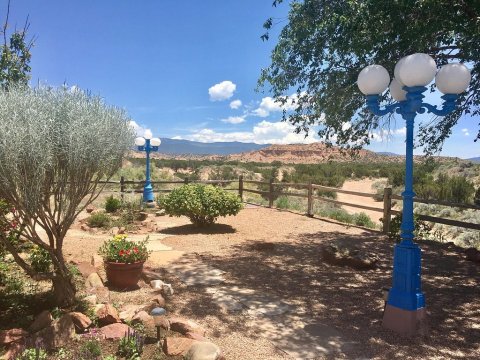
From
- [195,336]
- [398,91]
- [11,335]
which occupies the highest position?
[398,91]

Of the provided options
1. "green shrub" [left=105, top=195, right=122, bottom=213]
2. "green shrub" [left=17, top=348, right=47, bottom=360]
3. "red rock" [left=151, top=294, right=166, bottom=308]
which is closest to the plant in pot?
"red rock" [left=151, top=294, right=166, bottom=308]

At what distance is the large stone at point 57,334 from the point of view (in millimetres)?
3537

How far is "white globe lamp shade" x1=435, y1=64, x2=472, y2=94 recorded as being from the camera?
14.0ft

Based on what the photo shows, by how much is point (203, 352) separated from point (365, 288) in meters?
3.48

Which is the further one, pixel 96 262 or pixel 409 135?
pixel 96 262

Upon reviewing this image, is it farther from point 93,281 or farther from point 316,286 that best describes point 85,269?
point 316,286

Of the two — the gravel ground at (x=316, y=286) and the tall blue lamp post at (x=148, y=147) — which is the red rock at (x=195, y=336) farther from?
the tall blue lamp post at (x=148, y=147)

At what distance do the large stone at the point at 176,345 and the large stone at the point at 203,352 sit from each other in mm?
93

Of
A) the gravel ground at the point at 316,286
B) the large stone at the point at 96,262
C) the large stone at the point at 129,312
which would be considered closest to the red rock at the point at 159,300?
the gravel ground at the point at 316,286

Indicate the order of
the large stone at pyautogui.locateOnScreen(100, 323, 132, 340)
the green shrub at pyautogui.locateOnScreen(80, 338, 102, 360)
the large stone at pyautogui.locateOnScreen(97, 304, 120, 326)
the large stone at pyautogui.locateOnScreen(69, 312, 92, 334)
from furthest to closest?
the large stone at pyautogui.locateOnScreen(97, 304, 120, 326) < the large stone at pyautogui.locateOnScreen(69, 312, 92, 334) < the large stone at pyautogui.locateOnScreen(100, 323, 132, 340) < the green shrub at pyautogui.locateOnScreen(80, 338, 102, 360)

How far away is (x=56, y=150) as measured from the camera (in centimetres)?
367

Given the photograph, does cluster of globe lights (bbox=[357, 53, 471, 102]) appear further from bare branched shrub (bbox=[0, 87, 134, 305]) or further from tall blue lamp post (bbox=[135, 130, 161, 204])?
tall blue lamp post (bbox=[135, 130, 161, 204])

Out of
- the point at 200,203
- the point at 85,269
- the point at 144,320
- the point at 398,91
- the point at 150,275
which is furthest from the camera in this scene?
the point at 200,203

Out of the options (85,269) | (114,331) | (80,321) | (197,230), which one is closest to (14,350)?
(80,321)
